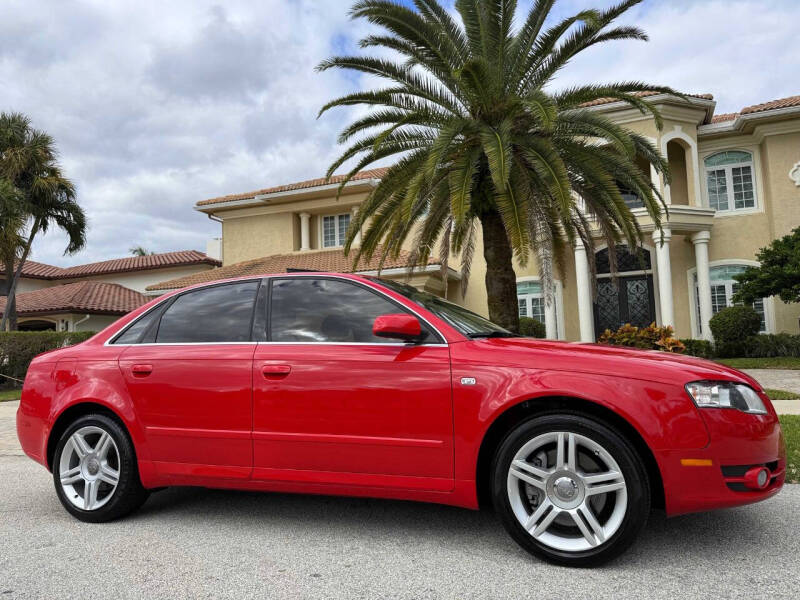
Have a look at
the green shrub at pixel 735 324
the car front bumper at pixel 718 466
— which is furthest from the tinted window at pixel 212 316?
the green shrub at pixel 735 324

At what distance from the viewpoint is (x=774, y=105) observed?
1694cm

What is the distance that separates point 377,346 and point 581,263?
1453 cm

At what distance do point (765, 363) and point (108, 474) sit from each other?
15.5 m

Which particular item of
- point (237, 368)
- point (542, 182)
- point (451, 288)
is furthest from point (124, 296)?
point (237, 368)

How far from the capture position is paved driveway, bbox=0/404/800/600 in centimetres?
278

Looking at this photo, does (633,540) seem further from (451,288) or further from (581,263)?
(451,288)

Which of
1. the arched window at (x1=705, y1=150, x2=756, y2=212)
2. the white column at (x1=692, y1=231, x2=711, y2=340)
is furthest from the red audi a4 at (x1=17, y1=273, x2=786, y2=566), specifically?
the arched window at (x1=705, y1=150, x2=756, y2=212)

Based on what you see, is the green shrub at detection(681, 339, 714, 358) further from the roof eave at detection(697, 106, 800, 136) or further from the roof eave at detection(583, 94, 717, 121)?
the roof eave at detection(583, 94, 717, 121)

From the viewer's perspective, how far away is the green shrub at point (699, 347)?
1627cm

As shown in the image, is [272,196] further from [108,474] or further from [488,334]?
[488,334]

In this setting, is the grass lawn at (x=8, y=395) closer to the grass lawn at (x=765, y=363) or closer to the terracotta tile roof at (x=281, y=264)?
the terracotta tile roof at (x=281, y=264)

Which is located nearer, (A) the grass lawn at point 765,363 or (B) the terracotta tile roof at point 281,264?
(A) the grass lawn at point 765,363

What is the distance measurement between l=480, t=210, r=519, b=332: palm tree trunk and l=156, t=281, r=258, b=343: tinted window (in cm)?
495

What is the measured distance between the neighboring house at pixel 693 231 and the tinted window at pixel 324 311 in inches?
502
